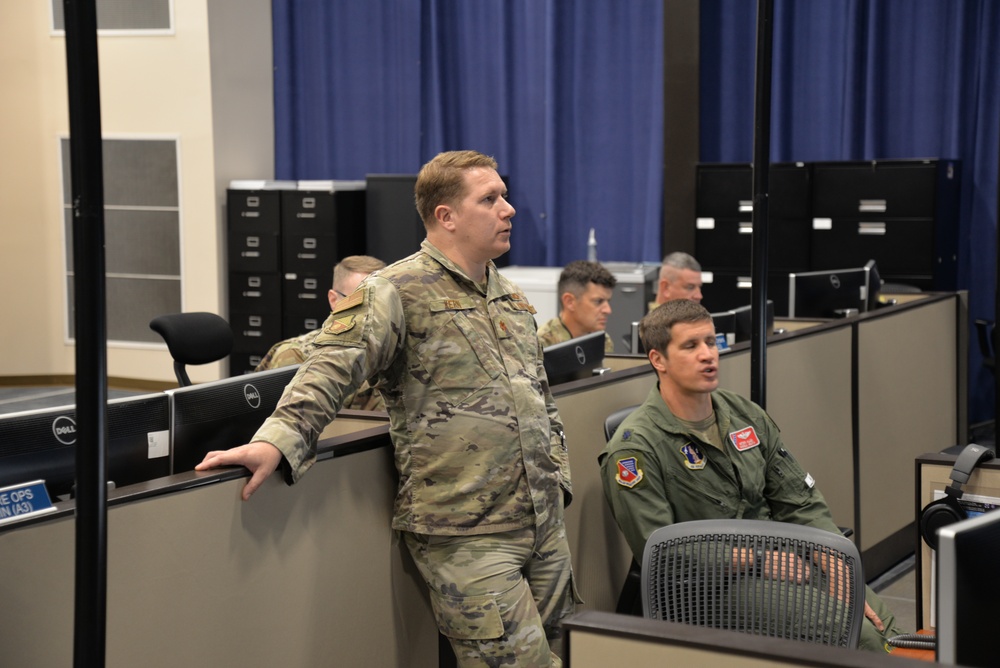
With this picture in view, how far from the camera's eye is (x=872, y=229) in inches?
271

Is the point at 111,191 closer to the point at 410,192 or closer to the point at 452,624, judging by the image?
the point at 410,192

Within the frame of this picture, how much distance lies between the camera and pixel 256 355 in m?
8.59

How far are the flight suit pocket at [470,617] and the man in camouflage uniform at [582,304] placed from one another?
7.08ft

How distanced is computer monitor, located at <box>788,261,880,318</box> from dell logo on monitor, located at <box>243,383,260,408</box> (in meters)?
3.09

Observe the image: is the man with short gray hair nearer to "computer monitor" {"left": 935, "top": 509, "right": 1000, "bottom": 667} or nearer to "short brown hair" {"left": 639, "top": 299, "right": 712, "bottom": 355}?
"short brown hair" {"left": 639, "top": 299, "right": 712, "bottom": 355}

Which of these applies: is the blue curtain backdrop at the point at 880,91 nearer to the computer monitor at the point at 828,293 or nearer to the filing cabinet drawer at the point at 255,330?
the computer monitor at the point at 828,293

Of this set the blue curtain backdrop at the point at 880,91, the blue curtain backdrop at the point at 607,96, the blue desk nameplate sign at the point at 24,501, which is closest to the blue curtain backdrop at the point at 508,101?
the blue curtain backdrop at the point at 607,96

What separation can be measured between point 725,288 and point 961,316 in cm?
182

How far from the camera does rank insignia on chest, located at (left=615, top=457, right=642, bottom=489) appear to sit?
2.77 m

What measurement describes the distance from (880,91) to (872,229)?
1137 mm

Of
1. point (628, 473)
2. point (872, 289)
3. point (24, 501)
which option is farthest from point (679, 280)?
point (24, 501)

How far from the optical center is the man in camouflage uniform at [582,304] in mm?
4410

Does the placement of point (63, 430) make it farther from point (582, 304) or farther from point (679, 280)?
point (679, 280)

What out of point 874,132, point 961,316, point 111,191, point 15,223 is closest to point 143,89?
point 111,191
